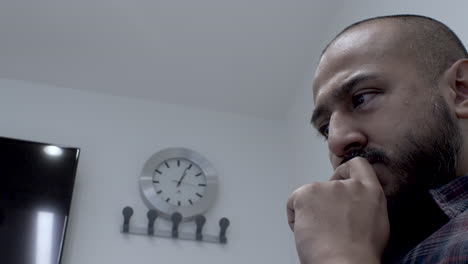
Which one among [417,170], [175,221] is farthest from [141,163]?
[417,170]

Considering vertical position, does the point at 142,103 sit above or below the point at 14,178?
above

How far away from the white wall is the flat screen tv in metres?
0.11

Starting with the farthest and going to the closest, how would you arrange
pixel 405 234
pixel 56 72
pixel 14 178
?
pixel 56 72, pixel 14 178, pixel 405 234

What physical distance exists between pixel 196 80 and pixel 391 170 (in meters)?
1.86

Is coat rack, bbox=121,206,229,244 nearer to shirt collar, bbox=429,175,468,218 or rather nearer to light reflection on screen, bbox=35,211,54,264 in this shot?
light reflection on screen, bbox=35,211,54,264

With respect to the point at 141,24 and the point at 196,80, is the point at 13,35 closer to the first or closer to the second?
the point at 141,24

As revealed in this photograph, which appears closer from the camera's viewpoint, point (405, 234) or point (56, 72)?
point (405, 234)

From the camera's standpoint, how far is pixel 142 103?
260 centimetres

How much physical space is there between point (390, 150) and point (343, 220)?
159 mm

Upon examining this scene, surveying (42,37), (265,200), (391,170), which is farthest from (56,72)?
(391,170)

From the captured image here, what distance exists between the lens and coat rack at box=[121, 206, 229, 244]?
7.34ft

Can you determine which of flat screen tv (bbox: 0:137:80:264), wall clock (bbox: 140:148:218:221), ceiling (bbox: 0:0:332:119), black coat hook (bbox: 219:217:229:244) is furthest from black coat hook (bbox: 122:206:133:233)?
ceiling (bbox: 0:0:332:119)

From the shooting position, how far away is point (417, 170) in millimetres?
690

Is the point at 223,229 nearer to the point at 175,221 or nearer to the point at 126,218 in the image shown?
the point at 175,221
